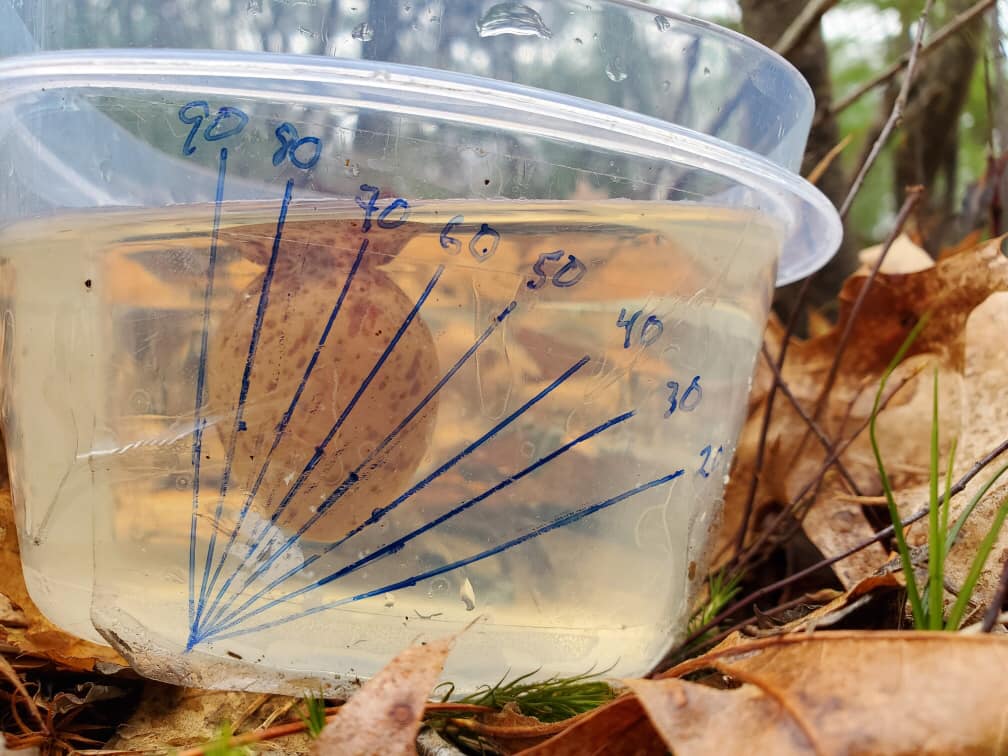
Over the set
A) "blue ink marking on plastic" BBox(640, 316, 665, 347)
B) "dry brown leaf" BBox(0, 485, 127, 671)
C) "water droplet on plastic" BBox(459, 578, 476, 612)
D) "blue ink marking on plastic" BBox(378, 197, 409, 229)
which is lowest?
"dry brown leaf" BBox(0, 485, 127, 671)

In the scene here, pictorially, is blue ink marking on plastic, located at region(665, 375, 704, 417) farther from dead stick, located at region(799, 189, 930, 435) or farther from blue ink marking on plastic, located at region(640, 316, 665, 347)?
dead stick, located at region(799, 189, 930, 435)

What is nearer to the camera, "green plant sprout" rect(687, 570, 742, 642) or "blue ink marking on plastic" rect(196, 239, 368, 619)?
"blue ink marking on plastic" rect(196, 239, 368, 619)

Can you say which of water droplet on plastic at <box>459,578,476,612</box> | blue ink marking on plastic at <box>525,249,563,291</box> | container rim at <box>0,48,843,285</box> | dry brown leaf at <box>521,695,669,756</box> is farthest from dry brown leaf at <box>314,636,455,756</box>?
container rim at <box>0,48,843,285</box>

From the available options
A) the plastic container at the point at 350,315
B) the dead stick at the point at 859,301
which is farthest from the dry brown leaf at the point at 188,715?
the dead stick at the point at 859,301

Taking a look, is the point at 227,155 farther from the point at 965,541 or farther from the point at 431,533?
the point at 965,541

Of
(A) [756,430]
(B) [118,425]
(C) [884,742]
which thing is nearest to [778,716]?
(C) [884,742]

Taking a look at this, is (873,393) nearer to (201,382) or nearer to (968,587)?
(968,587)
